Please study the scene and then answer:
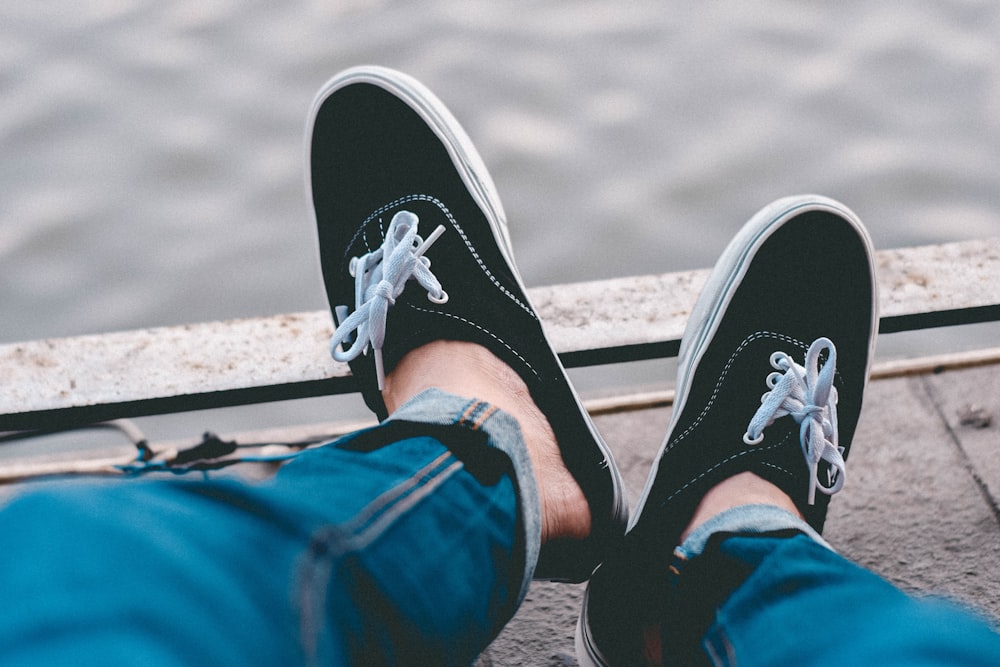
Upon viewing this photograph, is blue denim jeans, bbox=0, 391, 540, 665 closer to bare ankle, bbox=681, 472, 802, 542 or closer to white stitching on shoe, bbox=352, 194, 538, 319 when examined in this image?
bare ankle, bbox=681, 472, 802, 542

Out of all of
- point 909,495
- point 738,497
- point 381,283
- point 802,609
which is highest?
point 381,283

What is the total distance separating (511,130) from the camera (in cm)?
175

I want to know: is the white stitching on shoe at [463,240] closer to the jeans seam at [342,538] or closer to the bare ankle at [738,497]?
the bare ankle at [738,497]

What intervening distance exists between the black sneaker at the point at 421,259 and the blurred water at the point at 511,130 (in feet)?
1.06

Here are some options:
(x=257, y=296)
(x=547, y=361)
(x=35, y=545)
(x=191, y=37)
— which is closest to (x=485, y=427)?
(x=547, y=361)

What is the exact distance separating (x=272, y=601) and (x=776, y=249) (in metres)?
0.91

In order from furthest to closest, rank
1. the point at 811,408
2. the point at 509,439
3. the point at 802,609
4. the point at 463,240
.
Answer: the point at 463,240, the point at 811,408, the point at 509,439, the point at 802,609

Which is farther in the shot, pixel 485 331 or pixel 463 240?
pixel 463 240

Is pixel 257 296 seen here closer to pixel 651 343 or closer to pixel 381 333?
pixel 381 333

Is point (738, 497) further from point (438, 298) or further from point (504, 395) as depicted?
point (438, 298)

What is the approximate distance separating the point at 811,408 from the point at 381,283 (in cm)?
57

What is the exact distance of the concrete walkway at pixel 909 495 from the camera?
1.03 metres

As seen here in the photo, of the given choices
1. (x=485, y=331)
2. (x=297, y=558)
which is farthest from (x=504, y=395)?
(x=297, y=558)

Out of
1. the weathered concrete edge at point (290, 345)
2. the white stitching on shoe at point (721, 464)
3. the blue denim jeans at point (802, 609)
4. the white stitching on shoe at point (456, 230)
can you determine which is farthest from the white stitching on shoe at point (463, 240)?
the blue denim jeans at point (802, 609)
